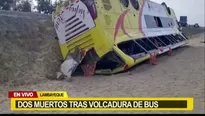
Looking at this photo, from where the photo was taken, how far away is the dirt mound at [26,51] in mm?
7824

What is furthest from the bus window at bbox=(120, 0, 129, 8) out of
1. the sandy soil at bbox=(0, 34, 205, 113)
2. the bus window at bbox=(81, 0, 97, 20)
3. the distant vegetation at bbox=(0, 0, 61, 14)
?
the distant vegetation at bbox=(0, 0, 61, 14)

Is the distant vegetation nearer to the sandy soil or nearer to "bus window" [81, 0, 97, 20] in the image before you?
"bus window" [81, 0, 97, 20]

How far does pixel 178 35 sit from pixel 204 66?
8.71 m

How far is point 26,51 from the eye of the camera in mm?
9102

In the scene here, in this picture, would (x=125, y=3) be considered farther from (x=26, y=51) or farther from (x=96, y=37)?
(x=26, y=51)

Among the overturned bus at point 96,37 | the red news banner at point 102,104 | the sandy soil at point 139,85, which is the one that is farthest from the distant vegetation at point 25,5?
the red news banner at point 102,104

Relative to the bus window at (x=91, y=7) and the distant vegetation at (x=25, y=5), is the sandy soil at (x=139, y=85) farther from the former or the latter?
the distant vegetation at (x=25, y=5)

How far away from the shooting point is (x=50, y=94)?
6.44 meters

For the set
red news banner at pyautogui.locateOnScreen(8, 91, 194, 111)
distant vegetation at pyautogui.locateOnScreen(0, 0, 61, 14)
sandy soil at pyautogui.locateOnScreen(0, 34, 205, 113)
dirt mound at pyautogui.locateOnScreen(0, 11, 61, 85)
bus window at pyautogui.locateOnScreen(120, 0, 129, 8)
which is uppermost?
distant vegetation at pyautogui.locateOnScreen(0, 0, 61, 14)

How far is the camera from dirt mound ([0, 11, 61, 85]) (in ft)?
25.7

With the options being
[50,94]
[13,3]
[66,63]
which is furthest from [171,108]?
[13,3]

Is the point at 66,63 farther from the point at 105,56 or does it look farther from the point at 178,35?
the point at 178,35

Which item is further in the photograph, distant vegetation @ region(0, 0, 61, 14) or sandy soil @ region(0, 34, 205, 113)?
distant vegetation @ region(0, 0, 61, 14)

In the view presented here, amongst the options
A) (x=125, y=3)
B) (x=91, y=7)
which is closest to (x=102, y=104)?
(x=91, y=7)
